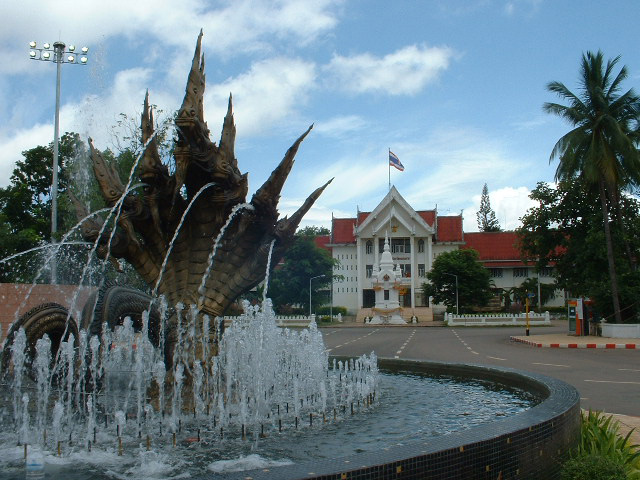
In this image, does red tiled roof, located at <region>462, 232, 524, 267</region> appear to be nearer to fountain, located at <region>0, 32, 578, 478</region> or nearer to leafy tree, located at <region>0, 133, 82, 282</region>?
leafy tree, located at <region>0, 133, 82, 282</region>

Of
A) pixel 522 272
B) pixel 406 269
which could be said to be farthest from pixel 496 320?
pixel 522 272

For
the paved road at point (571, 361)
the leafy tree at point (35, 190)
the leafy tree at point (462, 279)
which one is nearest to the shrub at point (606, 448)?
the paved road at point (571, 361)

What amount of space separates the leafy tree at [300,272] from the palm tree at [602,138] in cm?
2832

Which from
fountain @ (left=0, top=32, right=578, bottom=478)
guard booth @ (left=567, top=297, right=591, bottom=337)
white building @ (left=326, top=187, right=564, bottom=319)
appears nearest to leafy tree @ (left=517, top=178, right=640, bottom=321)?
guard booth @ (left=567, top=297, right=591, bottom=337)

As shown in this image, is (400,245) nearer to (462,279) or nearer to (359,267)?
(359,267)

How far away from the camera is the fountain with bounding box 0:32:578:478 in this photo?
8016 millimetres

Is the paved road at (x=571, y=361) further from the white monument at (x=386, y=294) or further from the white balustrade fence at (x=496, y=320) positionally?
the white monument at (x=386, y=294)

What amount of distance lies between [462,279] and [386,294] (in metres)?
6.83

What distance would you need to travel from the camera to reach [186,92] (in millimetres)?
9945

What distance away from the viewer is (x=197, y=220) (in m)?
10.3

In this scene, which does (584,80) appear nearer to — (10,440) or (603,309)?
(603,309)

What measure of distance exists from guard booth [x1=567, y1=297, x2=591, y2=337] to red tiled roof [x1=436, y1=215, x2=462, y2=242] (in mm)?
34329

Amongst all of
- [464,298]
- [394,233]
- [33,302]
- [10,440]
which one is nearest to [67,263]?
[33,302]

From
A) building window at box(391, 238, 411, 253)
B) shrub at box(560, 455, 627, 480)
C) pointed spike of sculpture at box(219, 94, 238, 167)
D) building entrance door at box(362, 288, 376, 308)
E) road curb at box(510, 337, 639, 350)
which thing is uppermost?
building window at box(391, 238, 411, 253)
